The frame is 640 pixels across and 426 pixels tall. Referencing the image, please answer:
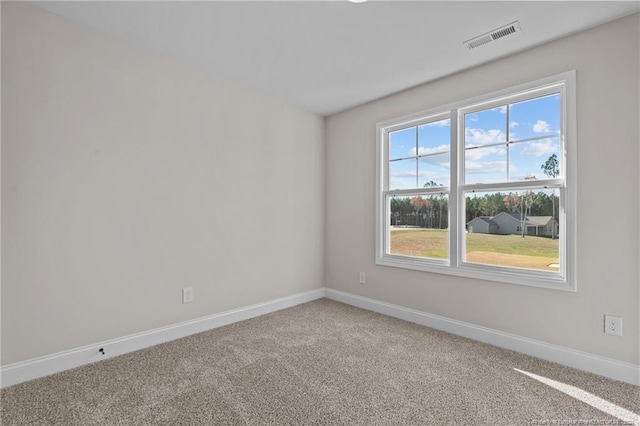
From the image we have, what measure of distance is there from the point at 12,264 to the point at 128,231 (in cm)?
69

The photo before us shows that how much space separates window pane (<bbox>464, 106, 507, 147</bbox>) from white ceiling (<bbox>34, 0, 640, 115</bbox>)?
0.46m

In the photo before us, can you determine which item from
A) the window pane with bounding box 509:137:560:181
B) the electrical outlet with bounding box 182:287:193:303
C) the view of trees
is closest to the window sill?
the view of trees

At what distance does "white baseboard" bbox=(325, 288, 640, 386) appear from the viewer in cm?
206

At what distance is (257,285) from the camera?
3.37m

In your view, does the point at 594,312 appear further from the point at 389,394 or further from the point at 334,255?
the point at 334,255

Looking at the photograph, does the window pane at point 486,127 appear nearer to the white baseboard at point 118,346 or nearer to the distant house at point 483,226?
the distant house at point 483,226

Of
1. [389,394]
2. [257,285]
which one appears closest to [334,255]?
[257,285]

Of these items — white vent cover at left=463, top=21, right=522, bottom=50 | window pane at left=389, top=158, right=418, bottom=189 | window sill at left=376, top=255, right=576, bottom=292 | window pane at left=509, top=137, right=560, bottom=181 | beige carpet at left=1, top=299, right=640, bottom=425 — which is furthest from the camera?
window pane at left=389, top=158, right=418, bottom=189

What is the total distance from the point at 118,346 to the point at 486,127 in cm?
365

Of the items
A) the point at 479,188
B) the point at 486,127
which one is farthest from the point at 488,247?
the point at 486,127

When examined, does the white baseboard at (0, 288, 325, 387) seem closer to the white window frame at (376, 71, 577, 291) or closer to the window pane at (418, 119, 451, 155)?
the white window frame at (376, 71, 577, 291)

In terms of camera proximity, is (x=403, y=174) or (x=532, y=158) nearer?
(x=532, y=158)

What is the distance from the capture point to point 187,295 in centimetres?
280

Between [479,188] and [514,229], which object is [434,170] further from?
[514,229]
